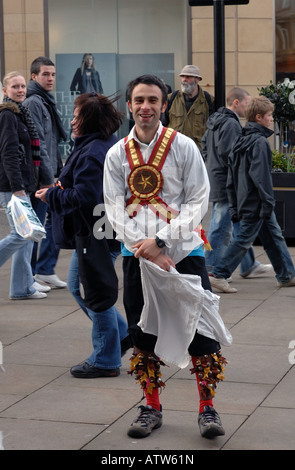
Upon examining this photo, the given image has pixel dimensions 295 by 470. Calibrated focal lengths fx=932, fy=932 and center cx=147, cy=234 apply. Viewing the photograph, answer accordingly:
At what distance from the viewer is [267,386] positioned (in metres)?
5.57

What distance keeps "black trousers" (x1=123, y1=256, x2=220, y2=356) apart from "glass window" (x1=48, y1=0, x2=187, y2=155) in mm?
10998

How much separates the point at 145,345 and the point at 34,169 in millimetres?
3885

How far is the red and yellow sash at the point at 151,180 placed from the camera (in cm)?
469

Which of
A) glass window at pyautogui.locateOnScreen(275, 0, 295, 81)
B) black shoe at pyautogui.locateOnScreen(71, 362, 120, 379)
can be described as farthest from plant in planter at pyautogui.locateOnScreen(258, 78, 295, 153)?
black shoe at pyautogui.locateOnScreen(71, 362, 120, 379)

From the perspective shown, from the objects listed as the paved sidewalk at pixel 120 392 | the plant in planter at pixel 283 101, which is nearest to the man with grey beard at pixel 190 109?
the plant in planter at pixel 283 101

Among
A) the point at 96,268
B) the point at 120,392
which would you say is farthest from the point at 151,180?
the point at 120,392

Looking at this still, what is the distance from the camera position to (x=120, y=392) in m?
5.53

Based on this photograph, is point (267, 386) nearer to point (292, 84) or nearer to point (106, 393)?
point (106, 393)

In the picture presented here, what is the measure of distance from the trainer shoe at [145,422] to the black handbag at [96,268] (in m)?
1.00

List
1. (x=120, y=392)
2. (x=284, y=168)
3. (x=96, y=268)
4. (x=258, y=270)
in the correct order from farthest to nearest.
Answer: (x=284, y=168) → (x=258, y=270) → (x=96, y=268) → (x=120, y=392)

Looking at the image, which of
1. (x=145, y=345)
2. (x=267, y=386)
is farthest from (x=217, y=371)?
(x=267, y=386)

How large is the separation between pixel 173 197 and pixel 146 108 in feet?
1.55

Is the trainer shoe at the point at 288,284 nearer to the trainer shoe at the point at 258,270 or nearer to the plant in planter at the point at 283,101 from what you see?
the trainer shoe at the point at 258,270

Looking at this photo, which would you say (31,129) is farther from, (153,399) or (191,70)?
(153,399)
